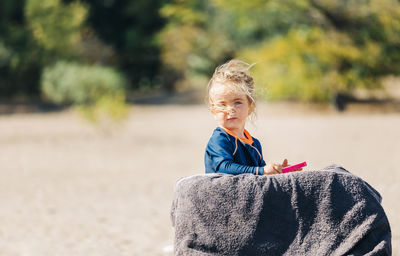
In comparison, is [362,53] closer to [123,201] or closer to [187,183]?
[123,201]

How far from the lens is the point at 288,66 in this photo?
2197cm

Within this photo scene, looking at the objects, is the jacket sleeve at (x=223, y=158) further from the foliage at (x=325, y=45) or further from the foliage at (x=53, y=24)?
the foliage at (x=53, y=24)

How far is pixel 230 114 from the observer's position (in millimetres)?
2828

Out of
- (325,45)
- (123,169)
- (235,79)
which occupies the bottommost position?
(123,169)

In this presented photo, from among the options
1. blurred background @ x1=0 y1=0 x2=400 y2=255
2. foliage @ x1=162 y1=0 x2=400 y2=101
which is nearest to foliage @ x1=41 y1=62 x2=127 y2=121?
blurred background @ x1=0 y1=0 x2=400 y2=255

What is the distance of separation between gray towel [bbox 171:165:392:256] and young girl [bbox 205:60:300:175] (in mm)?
185

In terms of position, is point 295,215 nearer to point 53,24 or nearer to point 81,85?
point 81,85

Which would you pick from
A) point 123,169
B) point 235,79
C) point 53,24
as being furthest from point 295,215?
point 53,24

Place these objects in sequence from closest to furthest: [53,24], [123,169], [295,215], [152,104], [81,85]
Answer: [295,215], [123,169], [81,85], [53,24], [152,104]

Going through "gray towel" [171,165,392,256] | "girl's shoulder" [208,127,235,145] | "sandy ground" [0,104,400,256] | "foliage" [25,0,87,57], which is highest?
"foliage" [25,0,87,57]

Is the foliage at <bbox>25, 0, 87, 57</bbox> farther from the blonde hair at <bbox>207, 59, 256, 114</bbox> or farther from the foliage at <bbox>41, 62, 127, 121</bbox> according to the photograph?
the blonde hair at <bbox>207, 59, 256, 114</bbox>

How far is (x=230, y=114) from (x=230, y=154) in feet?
0.70

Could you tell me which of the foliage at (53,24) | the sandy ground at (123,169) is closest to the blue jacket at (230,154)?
the sandy ground at (123,169)

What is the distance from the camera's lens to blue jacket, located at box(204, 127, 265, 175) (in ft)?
8.95
